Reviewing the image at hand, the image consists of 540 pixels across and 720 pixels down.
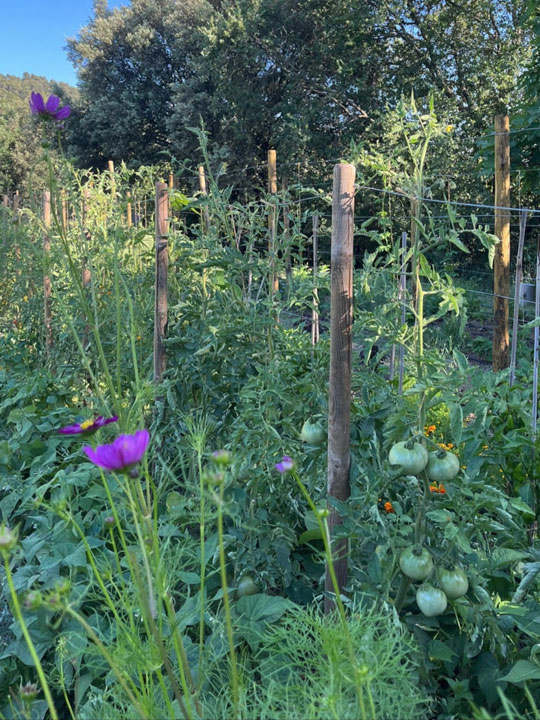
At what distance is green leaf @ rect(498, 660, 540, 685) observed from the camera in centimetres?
128

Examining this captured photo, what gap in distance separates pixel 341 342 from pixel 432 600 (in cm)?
67

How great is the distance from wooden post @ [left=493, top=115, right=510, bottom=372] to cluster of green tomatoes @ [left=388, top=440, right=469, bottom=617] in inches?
117

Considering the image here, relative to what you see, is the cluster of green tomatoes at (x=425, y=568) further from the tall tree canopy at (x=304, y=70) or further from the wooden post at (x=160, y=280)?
the tall tree canopy at (x=304, y=70)

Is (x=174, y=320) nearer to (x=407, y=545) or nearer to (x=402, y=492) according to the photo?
(x=402, y=492)

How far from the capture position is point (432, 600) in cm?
134

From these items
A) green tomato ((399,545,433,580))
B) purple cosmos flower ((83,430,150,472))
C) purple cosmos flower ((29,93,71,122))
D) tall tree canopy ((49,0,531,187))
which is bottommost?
green tomato ((399,545,433,580))

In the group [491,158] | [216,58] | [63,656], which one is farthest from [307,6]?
[63,656]

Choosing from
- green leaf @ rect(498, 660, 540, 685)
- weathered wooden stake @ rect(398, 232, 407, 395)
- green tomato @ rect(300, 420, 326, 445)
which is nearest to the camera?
green leaf @ rect(498, 660, 540, 685)

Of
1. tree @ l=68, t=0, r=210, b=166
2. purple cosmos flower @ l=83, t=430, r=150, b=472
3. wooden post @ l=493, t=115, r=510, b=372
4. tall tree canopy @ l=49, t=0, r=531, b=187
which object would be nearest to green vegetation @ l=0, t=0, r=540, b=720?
purple cosmos flower @ l=83, t=430, r=150, b=472

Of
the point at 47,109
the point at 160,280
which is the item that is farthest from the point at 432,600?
the point at 160,280

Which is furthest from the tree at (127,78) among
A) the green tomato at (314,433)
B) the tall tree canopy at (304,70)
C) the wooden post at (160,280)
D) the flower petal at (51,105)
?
the green tomato at (314,433)

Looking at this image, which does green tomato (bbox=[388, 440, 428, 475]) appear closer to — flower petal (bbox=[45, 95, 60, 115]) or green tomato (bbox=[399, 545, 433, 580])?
green tomato (bbox=[399, 545, 433, 580])

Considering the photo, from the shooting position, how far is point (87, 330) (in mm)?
3891

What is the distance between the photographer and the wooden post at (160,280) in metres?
2.80
